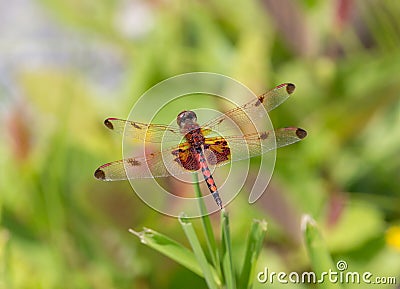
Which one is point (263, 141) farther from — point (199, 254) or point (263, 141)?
point (199, 254)

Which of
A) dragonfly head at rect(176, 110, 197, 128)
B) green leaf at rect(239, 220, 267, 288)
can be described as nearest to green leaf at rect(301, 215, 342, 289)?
green leaf at rect(239, 220, 267, 288)

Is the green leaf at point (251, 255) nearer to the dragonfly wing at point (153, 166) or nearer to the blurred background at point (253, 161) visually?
the dragonfly wing at point (153, 166)

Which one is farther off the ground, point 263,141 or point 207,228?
point 263,141

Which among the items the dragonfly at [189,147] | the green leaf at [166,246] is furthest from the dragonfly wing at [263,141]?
the green leaf at [166,246]

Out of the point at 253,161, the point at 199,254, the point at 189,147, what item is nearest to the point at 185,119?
the point at 189,147

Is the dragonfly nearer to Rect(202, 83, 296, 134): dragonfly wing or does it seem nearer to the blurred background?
Rect(202, 83, 296, 134): dragonfly wing

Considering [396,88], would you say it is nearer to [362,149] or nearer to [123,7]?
[362,149]
